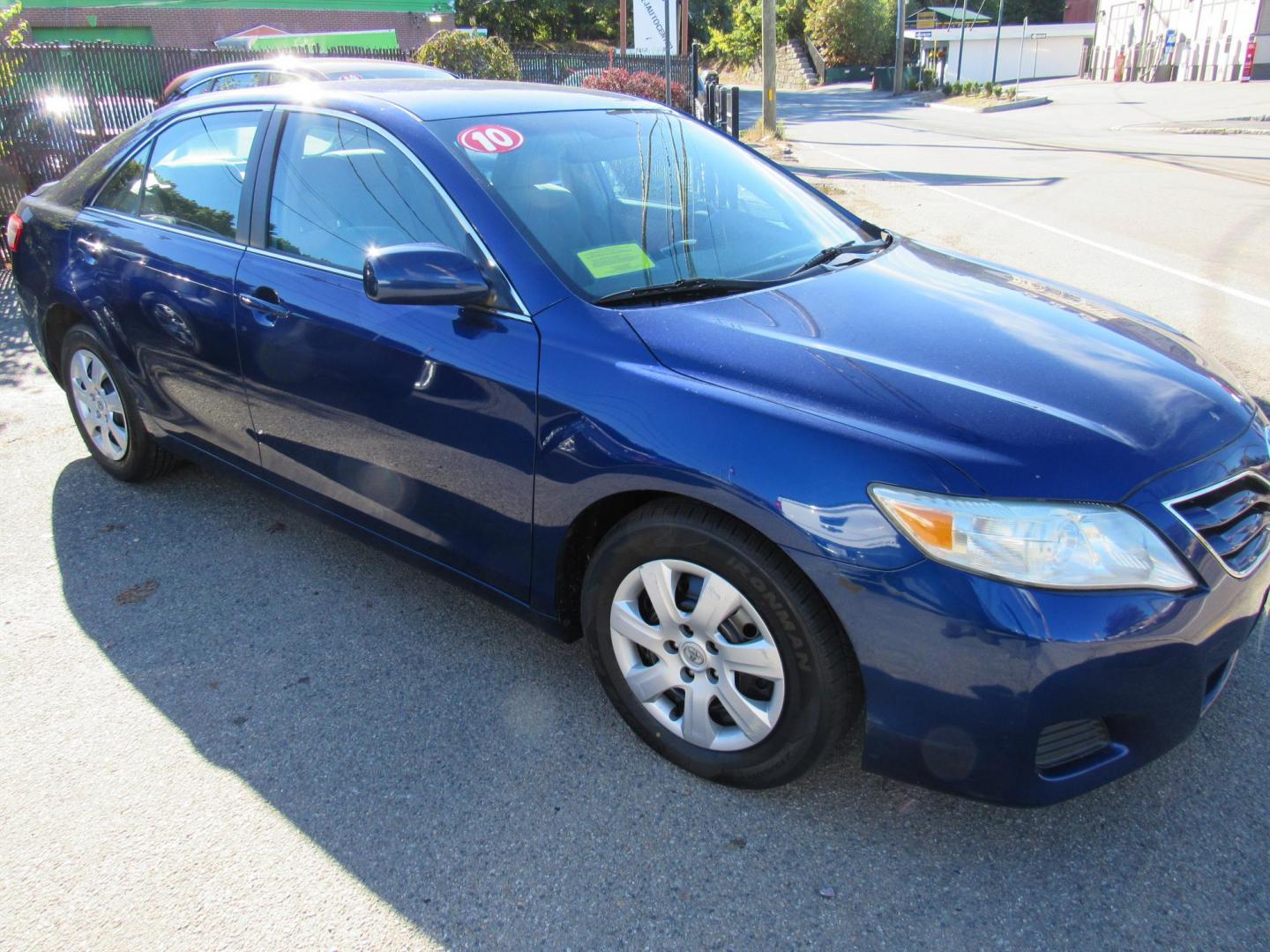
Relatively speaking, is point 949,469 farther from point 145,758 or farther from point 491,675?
point 145,758

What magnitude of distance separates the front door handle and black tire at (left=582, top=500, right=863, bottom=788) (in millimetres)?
1376

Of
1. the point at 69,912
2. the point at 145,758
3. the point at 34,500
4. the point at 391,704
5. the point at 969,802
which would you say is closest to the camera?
the point at 69,912

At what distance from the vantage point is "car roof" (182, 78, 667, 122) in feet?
9.87

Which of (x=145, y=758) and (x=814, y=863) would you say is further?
(x=145, y=758)

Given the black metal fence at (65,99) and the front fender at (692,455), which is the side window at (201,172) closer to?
the front fender at (692,455)

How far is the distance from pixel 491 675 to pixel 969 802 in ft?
4.62

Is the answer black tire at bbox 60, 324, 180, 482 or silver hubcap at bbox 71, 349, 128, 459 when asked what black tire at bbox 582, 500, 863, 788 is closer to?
black tire at bbox 60, 324, 180, 482

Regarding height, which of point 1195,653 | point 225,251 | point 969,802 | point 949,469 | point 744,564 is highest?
point 225,251

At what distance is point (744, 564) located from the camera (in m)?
2.16

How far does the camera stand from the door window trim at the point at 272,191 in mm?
2596

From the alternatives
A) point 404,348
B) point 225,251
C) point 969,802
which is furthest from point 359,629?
point 969,802

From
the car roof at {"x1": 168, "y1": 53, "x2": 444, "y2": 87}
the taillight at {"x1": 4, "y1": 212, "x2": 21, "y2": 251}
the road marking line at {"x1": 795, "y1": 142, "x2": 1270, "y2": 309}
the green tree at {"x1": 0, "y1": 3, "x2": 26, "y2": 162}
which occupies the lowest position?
the road marking line at {"x1": 795, "y1": 142, "x2": 1270, "y2": 309}

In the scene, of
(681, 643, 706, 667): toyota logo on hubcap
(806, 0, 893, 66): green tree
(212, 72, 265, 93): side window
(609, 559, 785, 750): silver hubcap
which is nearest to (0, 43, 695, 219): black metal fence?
(212, 72, 265, 93): side window

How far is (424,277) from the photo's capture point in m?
2.47
